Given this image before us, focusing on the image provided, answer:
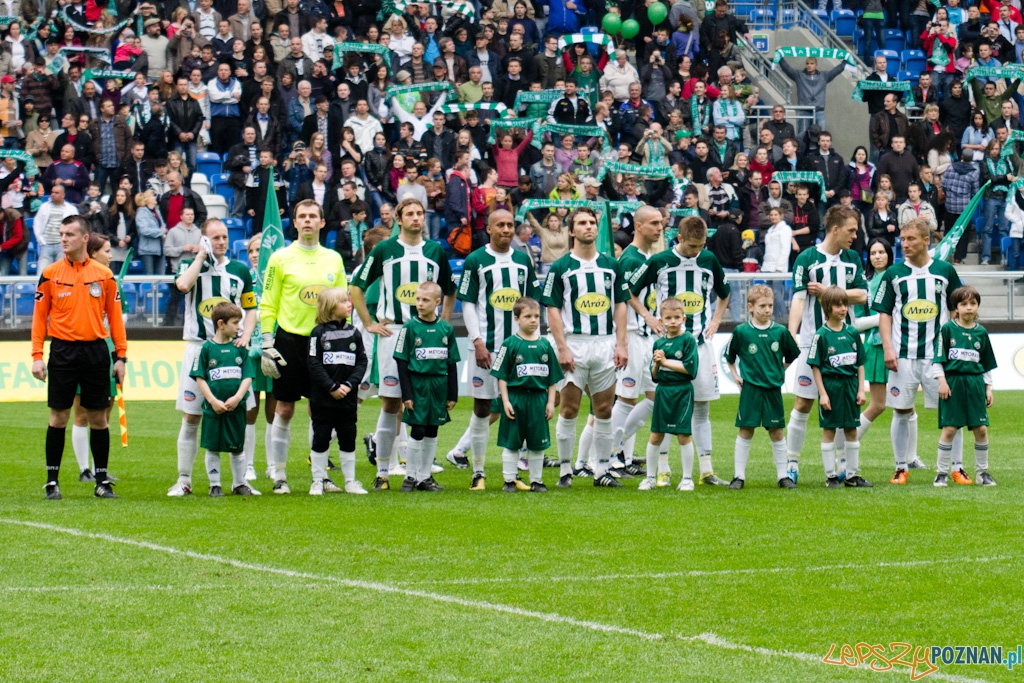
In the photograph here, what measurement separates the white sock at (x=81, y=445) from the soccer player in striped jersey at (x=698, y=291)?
4.52 meters

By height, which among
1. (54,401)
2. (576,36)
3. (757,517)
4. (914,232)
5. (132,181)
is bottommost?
(757,517)

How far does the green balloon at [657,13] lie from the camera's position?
88.7 feet

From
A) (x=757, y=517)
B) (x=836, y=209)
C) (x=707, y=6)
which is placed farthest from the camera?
(x=707, y=6)

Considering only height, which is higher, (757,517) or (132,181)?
(132,181)

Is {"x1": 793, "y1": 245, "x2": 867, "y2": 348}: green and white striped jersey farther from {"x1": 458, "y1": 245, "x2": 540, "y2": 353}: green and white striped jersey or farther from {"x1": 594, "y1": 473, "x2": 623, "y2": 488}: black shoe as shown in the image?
{"x1": 458, "y1": 245, "x2": 540, "y2": 353}: green and white striped jersey

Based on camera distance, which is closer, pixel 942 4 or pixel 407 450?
pixel 407 450

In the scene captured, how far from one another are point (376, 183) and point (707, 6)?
10.0 m

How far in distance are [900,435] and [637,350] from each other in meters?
2.21

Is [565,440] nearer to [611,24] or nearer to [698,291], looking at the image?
[698,291]

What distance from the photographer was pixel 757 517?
934cm

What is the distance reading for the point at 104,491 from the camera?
415 inches

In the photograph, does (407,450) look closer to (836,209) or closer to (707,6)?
(836,209)

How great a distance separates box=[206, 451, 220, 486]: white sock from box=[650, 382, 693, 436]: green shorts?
321 centimetres

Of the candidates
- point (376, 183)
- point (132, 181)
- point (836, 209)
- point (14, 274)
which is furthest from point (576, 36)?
point (836, 209)
